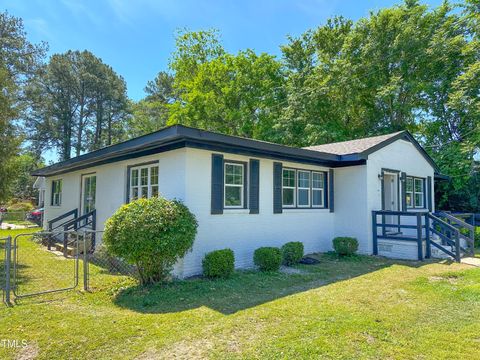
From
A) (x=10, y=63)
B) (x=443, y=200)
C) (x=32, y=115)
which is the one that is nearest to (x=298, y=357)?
(x=443, y=200)

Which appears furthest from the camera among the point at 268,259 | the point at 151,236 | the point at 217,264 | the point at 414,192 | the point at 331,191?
the point at 414,192

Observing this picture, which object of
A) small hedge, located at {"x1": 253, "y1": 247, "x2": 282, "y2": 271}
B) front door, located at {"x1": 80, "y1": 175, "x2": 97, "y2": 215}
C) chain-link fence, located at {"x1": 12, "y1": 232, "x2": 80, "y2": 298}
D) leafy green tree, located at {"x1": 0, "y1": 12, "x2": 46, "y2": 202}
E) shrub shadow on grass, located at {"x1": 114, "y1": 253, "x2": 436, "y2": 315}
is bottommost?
chain-link fence, located at {"x1": 12, "y1": 232, "x2": 80, "y2": 298}

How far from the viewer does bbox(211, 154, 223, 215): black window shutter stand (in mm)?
7488

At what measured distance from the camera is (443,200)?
1658 cm

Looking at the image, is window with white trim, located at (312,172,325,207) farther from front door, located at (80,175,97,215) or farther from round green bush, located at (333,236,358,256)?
front door, located at (80,175,97,215)

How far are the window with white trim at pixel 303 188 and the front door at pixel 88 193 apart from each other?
269 inches

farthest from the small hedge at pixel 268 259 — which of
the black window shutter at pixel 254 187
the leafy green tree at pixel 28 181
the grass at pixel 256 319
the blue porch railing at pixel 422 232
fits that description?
the leafy green tree at pixel 28 181

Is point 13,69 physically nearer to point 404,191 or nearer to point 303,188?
point 303,188

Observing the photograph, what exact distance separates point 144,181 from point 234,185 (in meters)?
2.45

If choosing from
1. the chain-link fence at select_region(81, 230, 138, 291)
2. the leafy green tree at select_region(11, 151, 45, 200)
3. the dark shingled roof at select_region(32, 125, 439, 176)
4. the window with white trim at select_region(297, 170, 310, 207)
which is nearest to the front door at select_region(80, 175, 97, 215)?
the dark shingled roof at select_region(32, 125, 439, 176)

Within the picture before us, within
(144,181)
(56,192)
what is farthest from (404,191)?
(56,192)

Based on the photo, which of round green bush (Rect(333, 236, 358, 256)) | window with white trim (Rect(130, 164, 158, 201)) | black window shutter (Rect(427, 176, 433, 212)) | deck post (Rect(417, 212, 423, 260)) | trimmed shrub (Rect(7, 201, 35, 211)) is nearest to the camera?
window with white trim (Rect(130, 164, 158, 201))

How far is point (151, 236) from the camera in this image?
5.84 metres

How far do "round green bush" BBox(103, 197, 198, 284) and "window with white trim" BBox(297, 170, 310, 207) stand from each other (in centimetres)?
444
